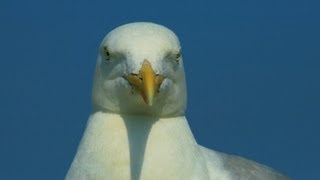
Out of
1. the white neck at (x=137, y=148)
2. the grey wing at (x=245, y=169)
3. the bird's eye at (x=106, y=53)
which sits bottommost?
the grey wing at (x=245, y=169)

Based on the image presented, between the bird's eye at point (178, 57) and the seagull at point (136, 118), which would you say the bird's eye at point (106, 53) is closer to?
the seagull at point (136, 118)

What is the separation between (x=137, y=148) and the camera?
414 centimetres

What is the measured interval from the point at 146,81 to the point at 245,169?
124 centimetres

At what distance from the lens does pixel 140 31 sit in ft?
13.6

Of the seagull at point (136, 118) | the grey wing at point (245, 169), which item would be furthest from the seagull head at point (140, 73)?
the grey wing at point (245, 169)

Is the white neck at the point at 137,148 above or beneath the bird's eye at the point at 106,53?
beneath

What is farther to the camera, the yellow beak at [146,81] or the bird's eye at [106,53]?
the bird's eye at [106,53]

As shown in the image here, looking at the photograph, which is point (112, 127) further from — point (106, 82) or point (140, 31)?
point (140, 31)

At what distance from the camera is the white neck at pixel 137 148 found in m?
4.10

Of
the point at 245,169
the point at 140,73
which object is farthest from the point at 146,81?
the point at 245,169

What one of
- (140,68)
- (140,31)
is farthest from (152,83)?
(140,31)

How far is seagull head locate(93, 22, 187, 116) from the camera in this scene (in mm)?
3924

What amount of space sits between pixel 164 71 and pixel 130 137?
42 cm

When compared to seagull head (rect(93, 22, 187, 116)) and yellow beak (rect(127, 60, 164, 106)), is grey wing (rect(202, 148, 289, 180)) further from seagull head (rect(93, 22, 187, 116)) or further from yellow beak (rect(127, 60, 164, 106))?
yellow beak (rect(127, 60, 164, 106))
